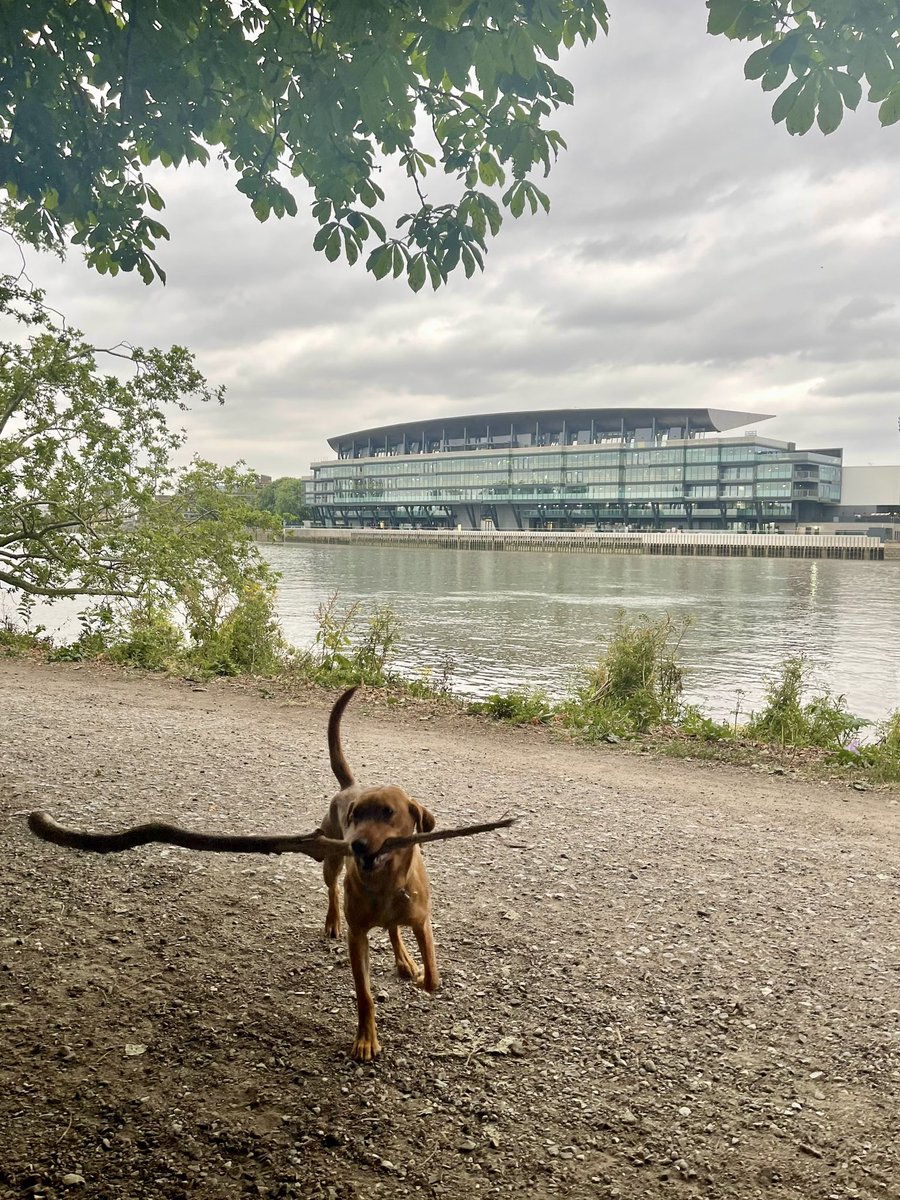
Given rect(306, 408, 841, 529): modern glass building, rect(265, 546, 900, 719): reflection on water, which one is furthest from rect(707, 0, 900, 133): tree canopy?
rect(306, 408, 841, 529): modern glass building

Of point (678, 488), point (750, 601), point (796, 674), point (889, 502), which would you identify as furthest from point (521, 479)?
point (796, 674)

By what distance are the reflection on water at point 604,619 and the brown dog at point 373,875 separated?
9522mm

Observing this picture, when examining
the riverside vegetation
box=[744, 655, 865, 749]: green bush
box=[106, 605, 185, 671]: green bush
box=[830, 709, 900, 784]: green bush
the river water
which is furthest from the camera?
the river water

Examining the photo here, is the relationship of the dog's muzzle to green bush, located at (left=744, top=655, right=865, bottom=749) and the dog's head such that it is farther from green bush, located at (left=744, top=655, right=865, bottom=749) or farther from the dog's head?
green bush, located at (left=744, top=655, right=865, bottom=749)

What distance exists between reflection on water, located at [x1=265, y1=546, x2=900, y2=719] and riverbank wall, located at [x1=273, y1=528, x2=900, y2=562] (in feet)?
80.6

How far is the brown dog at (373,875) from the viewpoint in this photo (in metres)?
2.10

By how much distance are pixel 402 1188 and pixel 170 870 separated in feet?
7.39

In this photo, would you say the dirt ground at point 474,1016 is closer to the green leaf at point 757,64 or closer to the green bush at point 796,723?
the green leaf at point 757,64

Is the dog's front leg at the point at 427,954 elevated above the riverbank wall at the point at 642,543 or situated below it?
below

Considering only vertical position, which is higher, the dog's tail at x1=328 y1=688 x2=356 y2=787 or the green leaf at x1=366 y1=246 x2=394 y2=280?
the green leaf at x1=366 y1=246 x2=394 y2=280

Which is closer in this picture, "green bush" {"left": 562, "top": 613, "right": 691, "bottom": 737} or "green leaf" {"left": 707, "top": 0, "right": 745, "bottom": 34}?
"green leaf" {"left": 707, "top": 0, "right": 745, "bottom": 34}

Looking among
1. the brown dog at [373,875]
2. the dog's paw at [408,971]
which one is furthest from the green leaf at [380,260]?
the dog's paw at [408,971]

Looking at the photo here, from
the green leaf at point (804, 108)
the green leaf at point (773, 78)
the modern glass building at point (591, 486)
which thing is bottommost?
the green leaf at point (804, 108)

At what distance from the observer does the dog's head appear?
80.4 inches
